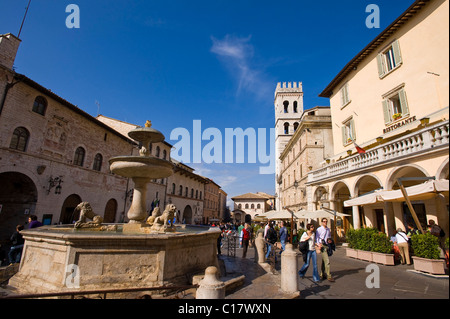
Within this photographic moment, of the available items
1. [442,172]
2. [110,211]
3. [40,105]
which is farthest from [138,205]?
[110,211]

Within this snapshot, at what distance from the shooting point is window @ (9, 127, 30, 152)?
13.6 meters

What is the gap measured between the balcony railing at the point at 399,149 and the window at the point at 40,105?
20565 mm

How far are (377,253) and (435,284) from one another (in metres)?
9.04

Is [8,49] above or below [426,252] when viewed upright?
above

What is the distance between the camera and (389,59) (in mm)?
13867

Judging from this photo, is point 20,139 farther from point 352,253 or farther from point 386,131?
point 386,131

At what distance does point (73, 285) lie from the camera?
4594 mm

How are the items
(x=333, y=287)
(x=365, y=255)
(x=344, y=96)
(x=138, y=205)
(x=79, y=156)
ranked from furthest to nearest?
(x=79, y=156)
(x=344, y=96)
(x=365, y=255)
(x=138, y=205)
(x=333, y=287)

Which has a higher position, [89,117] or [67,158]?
[89,117]

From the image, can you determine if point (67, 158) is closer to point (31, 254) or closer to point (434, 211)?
point (31, 254)

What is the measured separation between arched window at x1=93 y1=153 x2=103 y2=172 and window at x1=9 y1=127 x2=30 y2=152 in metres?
6.23

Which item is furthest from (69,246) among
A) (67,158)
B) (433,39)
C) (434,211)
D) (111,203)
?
(111,203)

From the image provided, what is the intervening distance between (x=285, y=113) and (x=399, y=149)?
4607 cm

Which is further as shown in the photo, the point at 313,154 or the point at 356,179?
the point at 313,154
